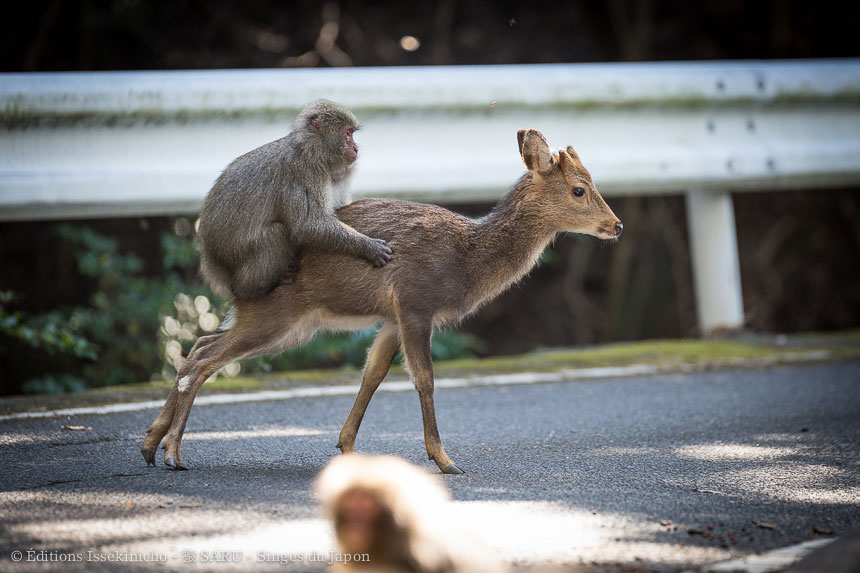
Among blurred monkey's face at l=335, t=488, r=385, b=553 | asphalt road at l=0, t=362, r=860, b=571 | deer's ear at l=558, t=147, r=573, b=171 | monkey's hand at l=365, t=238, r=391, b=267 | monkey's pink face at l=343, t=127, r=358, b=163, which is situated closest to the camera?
blurred monkey's face at l=335, t=488, r=385, b=553

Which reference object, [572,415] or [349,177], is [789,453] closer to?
[572,415]

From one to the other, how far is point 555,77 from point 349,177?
2893 millimetres

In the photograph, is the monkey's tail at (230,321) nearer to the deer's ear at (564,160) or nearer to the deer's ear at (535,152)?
the deer's ear at (535,152)

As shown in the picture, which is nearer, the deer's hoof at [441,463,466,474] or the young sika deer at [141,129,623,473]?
the deer's hoof at [441,463,466,474]

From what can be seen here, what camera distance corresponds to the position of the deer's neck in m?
5.43

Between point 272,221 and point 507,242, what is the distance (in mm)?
1267

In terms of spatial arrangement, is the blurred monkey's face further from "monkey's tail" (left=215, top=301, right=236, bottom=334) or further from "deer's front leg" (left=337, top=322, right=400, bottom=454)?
"monkey's tail" (left=215, top=301, right=236, bottom=334)

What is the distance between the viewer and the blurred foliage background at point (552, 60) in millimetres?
10633

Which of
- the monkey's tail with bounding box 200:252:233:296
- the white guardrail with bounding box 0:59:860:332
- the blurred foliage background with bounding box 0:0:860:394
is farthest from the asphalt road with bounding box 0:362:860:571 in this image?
the blurred foliage background with bounding box 0:0:860:394

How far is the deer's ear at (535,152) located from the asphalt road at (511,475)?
1.40 metres

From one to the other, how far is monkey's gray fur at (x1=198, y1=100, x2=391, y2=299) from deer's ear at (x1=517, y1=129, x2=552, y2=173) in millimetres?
1073

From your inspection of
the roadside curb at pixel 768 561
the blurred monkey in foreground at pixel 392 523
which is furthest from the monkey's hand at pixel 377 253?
the blurred monkey in foreground at pixel 392 523

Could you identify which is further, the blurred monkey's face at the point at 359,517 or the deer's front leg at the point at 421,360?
the deer's front leg at the point at 421,360

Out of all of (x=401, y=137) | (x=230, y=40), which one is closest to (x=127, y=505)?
(x=401, y=137)
